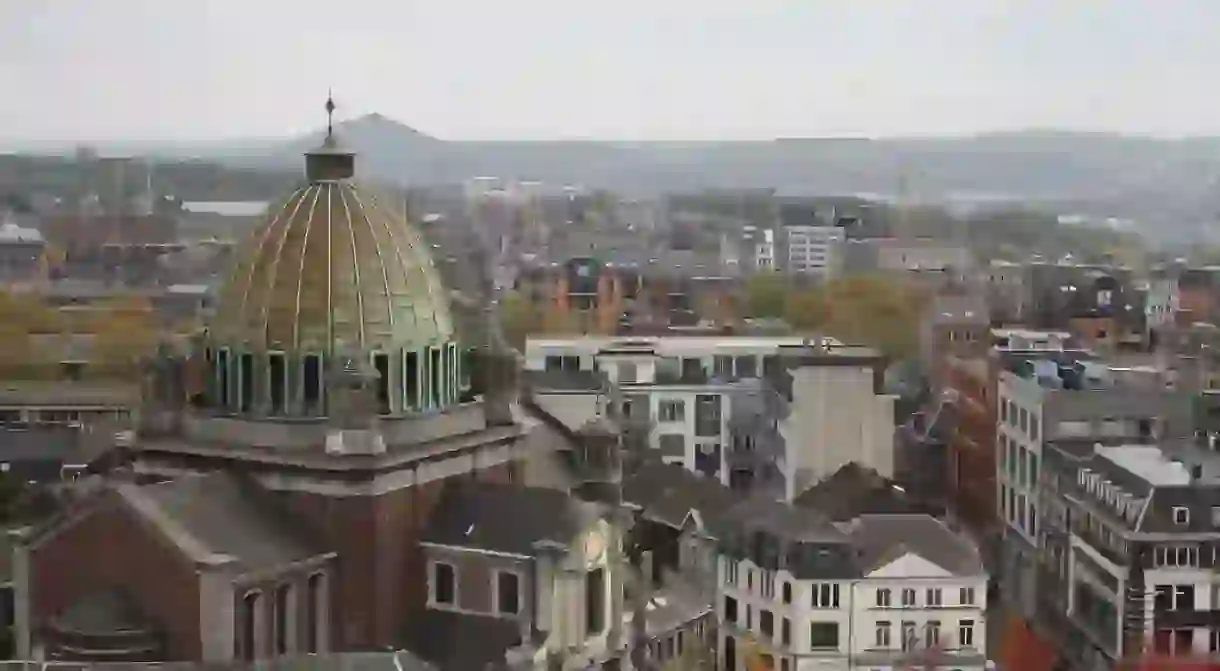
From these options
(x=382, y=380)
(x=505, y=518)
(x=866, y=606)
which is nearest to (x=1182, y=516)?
(x=866, y=606)

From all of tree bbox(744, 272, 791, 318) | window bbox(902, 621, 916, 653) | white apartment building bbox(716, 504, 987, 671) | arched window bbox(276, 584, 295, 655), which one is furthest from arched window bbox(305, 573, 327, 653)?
tree bbox(744, 272, 791, 318)

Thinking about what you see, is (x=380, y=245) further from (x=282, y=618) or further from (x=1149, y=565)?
(x=1149, y=565)

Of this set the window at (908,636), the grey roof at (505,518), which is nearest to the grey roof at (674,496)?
the window at (908,636)

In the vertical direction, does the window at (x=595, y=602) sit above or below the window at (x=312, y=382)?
below

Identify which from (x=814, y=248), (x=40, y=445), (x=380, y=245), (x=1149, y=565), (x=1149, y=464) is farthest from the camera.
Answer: (x=814, y=248)

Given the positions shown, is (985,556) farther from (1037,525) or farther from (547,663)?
(547,663)

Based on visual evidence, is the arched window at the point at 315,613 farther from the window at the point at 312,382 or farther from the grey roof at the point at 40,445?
the grey roof at the point at 40,445
